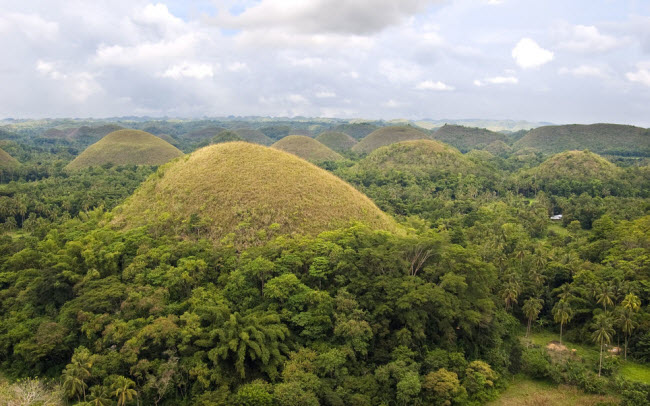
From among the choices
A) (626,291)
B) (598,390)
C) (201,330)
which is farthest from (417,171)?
(201,330)

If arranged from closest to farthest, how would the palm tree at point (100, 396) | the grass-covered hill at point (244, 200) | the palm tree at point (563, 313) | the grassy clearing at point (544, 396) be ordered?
the palm tree at point (100, 396), the grassy clearing at point (544, 396), the palm tree at point (563, 313), the grass-covered hill at point (244, 200)

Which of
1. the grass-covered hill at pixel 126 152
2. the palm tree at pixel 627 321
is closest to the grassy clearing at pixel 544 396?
the palm tree at pixel 627 321

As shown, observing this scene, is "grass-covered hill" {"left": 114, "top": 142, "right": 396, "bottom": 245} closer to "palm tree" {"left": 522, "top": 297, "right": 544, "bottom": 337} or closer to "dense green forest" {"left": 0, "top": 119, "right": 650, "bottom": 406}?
"dense green forest" {"left": 0, "top": 119, "right": 650, "bottom": 406}

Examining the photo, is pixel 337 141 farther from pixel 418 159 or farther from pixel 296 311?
pixel 296 311

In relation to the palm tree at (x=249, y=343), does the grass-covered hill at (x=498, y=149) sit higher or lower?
higher

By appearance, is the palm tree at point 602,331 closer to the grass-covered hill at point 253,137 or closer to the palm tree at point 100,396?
the palm tree at point 100,396

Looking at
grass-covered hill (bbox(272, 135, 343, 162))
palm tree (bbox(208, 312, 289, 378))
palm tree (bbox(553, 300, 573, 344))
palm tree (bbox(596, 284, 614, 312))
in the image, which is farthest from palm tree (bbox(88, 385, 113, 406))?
grass-covered hill (bbox(272, 135, 343, 162))

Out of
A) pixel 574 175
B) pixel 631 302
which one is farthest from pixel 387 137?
pixel 631 302

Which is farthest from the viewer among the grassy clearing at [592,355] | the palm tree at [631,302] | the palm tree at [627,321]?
the palm tree at [631,302]
